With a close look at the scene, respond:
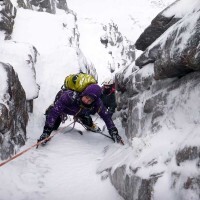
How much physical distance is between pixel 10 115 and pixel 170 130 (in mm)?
4117

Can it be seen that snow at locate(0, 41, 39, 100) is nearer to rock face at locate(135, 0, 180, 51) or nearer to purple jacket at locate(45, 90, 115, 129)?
purple jacket at locate(45, 90, 115, 129)

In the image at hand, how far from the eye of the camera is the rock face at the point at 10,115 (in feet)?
22.8

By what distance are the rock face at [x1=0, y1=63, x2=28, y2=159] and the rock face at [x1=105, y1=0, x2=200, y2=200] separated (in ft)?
8.96

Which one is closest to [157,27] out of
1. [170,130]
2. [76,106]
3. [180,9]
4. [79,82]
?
[180,9]

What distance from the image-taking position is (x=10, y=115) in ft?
24.4

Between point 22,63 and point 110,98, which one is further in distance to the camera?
point 110,98

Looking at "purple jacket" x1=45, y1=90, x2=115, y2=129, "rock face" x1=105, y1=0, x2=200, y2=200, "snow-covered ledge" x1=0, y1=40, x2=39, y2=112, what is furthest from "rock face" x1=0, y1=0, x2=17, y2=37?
"rock face" x1=105, y1=0, x2=200, y2=200

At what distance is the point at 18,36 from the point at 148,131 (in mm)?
21045

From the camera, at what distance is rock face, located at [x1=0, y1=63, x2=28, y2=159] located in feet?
22.8

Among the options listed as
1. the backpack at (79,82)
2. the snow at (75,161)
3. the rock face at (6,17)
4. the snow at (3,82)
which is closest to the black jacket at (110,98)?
the snow at (75,161)

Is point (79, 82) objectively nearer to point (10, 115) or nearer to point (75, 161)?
point (10, 115)

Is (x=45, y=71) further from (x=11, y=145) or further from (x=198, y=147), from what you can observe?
(x=198, y=147)

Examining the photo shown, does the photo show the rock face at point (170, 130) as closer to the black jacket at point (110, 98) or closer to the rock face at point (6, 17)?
the black jacket at point (110, 98)

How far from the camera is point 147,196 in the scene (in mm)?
4344
